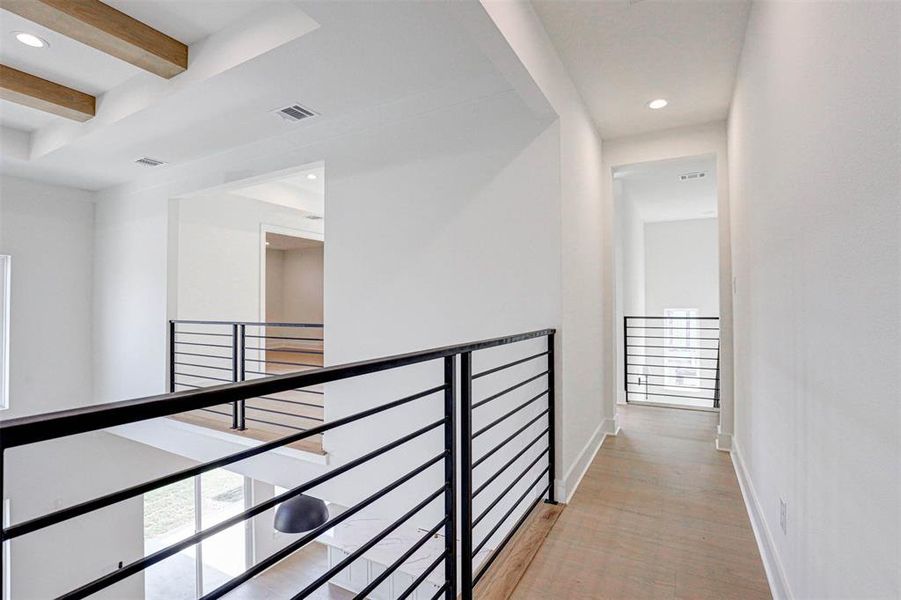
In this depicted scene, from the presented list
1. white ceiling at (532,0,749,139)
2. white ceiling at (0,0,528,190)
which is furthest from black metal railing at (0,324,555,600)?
white ceiling at (532,0,749,139)

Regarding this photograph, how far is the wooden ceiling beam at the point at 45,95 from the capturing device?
10.9 feet

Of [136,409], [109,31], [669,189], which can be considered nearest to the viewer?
[136,409]

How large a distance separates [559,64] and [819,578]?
2.70 m

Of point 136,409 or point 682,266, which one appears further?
point 682,266

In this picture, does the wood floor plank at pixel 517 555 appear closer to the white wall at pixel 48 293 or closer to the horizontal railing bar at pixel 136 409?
the horizontal railing bar at pixel 136 409

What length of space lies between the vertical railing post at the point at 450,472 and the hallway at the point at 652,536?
47 cm

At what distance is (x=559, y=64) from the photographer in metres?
2.86

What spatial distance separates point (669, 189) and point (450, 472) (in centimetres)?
568

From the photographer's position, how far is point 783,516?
1875mm

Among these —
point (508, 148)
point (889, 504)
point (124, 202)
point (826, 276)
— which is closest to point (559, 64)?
point (508, 148)

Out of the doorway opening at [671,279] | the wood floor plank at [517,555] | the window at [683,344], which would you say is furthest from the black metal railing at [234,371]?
the window at [683,344]

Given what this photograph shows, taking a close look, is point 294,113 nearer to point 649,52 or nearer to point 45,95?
point 45,95

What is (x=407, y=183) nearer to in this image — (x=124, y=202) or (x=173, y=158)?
(x=173, y=158)

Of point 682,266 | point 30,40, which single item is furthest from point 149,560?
point 682,266
